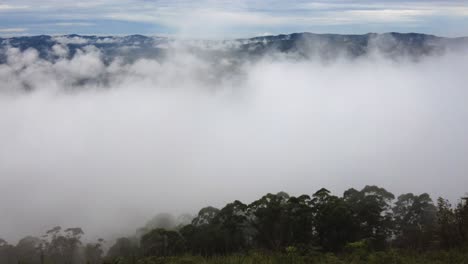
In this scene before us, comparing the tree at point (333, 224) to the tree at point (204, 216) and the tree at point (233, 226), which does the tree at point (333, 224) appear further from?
the tree at point (204, 216)

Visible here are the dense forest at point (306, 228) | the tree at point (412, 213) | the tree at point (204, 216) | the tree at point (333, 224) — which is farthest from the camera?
the tree at point (204, 216)

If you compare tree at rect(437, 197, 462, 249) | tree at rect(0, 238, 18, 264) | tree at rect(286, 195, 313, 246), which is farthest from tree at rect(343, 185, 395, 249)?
tree at rect(0, 238, 18, 264)

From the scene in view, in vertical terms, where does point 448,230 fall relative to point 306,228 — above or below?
above

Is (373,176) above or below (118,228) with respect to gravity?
above

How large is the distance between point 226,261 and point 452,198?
112723 millimetres

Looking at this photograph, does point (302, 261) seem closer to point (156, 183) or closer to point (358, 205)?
point (358, 205)

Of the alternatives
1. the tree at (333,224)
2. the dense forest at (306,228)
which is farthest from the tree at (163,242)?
the tree at (333,224)

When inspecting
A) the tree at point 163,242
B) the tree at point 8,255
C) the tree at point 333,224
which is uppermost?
the tree at point 333,224

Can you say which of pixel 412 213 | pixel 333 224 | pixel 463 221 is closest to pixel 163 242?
pixel 333 224

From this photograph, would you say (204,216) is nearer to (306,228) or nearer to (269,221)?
(269,221)

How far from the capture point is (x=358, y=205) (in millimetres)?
31750

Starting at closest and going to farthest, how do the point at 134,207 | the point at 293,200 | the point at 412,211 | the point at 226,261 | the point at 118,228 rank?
the point at 226,261, the point at 293,200, the point at 412,211, the point at 118,228, the point at 134,207

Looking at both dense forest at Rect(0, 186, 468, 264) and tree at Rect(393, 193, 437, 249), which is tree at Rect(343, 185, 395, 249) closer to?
dense forest at Rect(0, 186, 468, 264)

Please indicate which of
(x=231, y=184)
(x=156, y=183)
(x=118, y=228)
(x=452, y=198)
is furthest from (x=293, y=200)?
(x=156, y=183)
